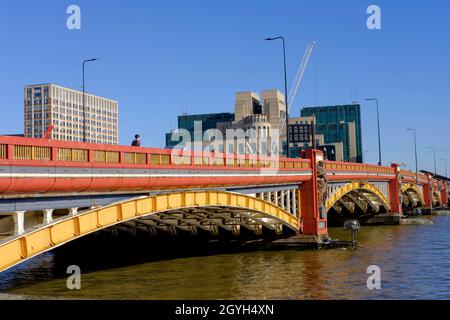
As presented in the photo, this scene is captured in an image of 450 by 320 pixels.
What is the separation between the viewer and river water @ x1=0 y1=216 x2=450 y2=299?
29.9 m

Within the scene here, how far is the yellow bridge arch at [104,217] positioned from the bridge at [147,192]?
0.04 metres

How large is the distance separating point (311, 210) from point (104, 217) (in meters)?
27.8

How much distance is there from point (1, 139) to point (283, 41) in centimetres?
3492

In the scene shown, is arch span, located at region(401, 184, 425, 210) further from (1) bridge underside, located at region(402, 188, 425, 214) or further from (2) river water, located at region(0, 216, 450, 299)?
(2) river water, located at region(0, 216, 450, 299)

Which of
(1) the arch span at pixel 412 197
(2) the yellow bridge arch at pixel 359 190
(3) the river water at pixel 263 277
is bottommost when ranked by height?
(3) the river water at pixel 263 277

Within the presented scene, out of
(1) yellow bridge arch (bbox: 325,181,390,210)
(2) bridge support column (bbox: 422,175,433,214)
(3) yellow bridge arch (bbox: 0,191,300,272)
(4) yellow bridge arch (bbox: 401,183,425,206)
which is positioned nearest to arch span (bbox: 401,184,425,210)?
(4) yellow bridge arch (bbox: 401,183,425,206)

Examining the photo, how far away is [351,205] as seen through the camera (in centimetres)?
8156

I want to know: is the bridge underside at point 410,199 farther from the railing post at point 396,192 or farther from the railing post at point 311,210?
the railing post at point 311,210

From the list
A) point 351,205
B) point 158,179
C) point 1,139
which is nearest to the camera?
point 1,139

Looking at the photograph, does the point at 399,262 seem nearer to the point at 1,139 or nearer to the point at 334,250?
the point at 334,250

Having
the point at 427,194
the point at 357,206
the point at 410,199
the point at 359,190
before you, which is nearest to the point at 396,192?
the point at 357,206

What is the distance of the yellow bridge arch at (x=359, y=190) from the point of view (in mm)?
58466

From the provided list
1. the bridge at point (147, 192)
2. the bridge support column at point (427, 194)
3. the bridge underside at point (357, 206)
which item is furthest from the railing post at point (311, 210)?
the bridge support column at point (427, 194)
